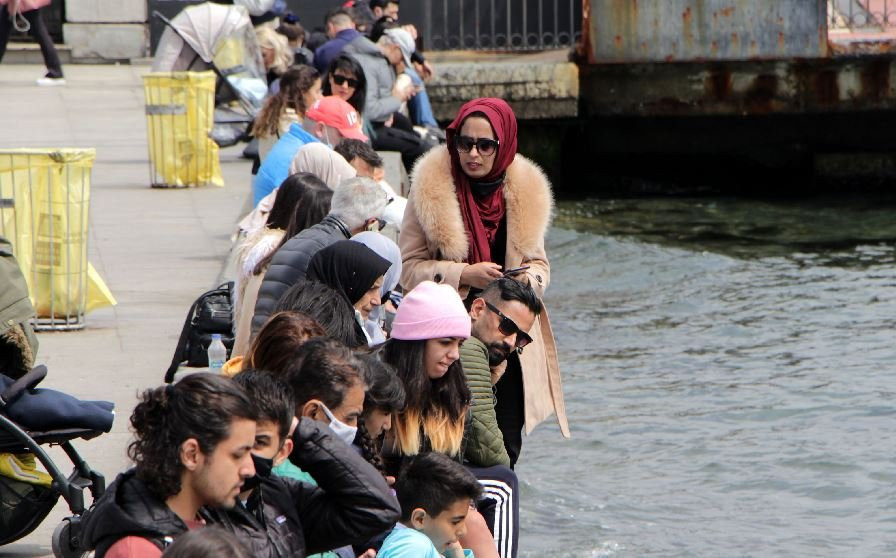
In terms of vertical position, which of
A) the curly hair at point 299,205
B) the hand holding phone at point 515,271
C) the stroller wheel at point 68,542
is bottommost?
the stroller wheel at point 68,542

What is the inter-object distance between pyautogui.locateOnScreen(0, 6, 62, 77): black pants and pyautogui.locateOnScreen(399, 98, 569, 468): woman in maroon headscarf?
1289 centimetres

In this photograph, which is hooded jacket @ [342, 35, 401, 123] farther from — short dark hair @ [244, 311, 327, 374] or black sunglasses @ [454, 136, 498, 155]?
short dark hair @ [244, 311, 327, 374]

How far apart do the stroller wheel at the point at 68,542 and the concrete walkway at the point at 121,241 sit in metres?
0.46

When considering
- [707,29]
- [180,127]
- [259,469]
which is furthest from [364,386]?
[707,29]

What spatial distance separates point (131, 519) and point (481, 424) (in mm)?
2137

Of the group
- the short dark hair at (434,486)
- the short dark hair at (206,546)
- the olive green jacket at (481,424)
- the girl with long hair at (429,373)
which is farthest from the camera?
the olive green jacket at (481,424)

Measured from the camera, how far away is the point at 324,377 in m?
4.41

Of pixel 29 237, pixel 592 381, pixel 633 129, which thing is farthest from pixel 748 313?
pixel 633 129

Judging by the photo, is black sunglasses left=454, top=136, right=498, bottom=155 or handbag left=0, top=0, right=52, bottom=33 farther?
handbag left=0, top=0, right=52, bottom=33

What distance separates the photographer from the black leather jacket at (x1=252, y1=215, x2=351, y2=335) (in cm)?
602

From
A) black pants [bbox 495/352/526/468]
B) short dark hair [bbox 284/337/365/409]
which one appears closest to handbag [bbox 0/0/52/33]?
black pants [bbox 495/352/526/468]

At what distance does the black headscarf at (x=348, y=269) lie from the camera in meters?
5.72

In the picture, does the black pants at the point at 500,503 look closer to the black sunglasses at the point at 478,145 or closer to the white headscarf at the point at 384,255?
the white headscarf at the point at 384,255

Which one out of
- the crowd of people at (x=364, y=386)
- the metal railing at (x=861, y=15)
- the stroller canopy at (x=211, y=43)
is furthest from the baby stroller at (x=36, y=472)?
the metal railing at (x=861, y=15)
